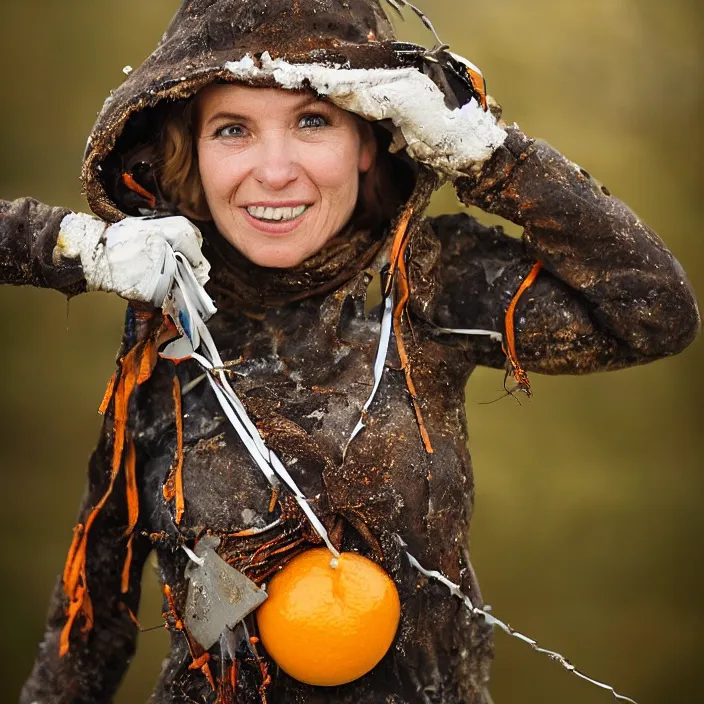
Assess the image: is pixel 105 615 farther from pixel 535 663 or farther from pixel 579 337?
pixel 535 663

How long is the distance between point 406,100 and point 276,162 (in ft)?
0.57

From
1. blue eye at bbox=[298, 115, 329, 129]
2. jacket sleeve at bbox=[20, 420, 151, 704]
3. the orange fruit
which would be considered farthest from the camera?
jacket sleeve at bbox=[20, 420, 151, 704]

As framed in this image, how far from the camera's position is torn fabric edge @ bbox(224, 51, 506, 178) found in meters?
1.21

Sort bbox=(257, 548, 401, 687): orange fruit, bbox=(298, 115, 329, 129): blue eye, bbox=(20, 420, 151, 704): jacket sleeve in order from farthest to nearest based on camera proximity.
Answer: bbox=(20, 420, 151, 704): jacket sleeve → bbox=(298, 115, 329, 129): blue eye → bbox=(257, 548, 401, 687): orange fruit

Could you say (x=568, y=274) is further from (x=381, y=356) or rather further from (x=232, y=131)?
(x=232, y=131)

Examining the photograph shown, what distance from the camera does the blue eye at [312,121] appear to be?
1.28 meters

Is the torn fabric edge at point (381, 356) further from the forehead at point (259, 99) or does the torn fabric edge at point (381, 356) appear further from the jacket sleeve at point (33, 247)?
→ the jacket sleeve at point (33, 247)

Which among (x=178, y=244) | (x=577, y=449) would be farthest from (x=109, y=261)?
(x=577, y=449)

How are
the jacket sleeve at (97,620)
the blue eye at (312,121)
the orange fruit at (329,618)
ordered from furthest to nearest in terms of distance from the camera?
the jacket sleeve at (97,620) → the blue eye at (312,121) → the orange fruit at (329,618)

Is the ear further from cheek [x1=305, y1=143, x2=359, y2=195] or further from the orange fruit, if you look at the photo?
the orange fruit

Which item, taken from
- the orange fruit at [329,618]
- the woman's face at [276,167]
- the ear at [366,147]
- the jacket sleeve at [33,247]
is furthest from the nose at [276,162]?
the orange fruit at [329,618]

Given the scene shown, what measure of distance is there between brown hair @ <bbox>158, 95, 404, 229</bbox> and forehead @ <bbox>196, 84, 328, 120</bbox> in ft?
0.32

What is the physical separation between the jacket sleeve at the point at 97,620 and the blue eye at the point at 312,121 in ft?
1.74

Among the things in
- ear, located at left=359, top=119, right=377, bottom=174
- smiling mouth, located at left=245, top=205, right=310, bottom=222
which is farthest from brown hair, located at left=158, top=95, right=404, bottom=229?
smiling mouth, located at left=245, top=205, right=310, bottom=222
